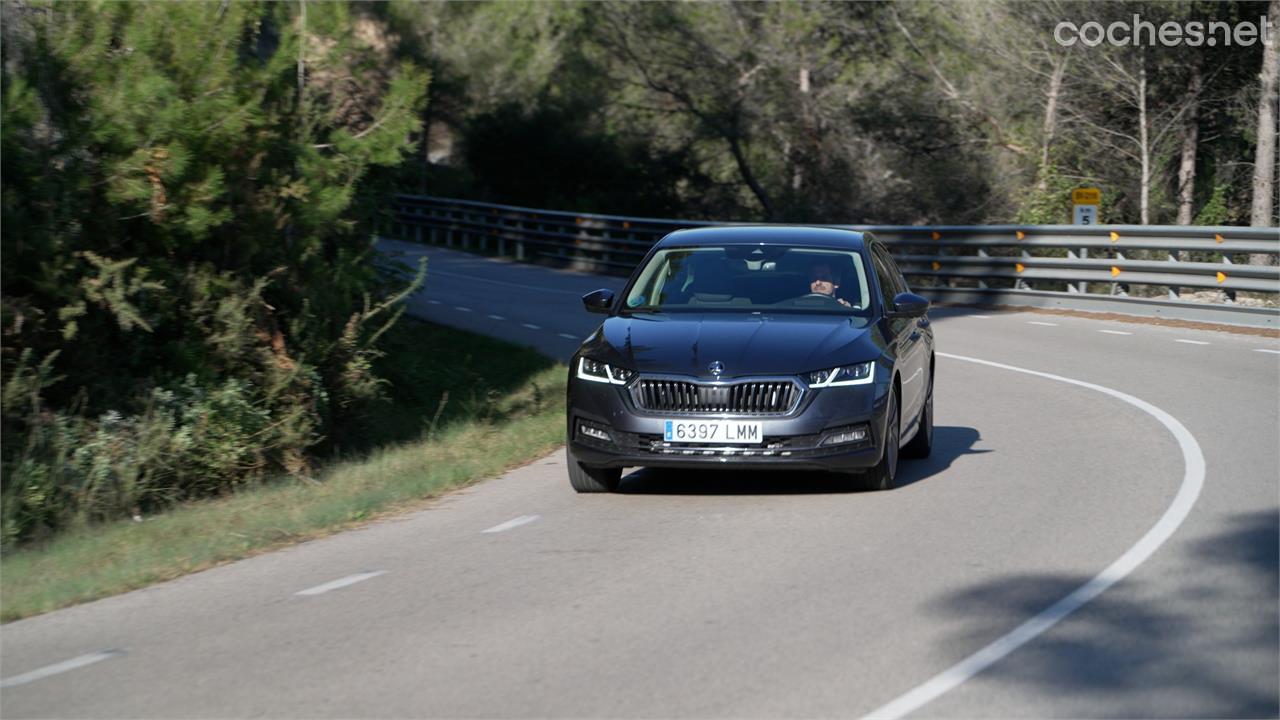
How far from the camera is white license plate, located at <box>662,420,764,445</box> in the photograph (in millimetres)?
8852

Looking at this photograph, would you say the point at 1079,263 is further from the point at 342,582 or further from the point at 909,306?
the point at 342,582

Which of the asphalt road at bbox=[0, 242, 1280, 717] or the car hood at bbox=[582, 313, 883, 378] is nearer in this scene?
the asphalt road at bbox=[0, 242, 1280, 717]

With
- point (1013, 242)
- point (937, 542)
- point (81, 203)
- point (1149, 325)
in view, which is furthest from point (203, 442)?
point (1013, 242)

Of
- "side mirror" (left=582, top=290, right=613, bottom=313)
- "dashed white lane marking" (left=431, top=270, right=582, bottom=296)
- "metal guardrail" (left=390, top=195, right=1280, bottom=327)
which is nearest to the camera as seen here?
"side mirror" (left=582, top=290, right=613, bottom=313)

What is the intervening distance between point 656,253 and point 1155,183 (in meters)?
28.6

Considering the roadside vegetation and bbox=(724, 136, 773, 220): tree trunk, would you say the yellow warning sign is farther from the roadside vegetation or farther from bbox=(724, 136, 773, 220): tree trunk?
bbox=(724, 136, 773, 220): tree trunk

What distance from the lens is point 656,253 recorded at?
10.8 metres

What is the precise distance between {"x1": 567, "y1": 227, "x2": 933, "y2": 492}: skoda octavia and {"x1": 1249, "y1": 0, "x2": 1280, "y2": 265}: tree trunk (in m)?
19.1

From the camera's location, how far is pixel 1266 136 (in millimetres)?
27750

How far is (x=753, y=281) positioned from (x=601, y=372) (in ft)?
5.26

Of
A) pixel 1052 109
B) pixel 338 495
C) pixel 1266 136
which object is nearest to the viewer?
pixel 338 495

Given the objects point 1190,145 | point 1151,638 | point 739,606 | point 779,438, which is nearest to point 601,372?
point 779,438

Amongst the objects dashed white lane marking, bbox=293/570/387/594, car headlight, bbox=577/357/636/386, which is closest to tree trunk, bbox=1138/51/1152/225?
car headlight, bbox=577/357/636/386

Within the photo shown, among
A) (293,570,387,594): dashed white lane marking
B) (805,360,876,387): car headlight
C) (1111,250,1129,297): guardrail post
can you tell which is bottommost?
(1111,250,1129,297): guardrail post
